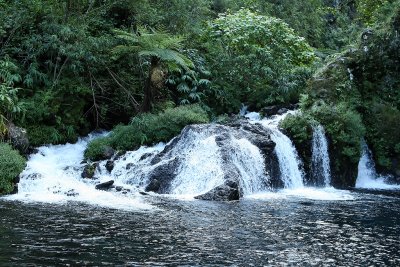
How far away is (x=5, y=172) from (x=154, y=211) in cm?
495

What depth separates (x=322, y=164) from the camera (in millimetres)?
19391

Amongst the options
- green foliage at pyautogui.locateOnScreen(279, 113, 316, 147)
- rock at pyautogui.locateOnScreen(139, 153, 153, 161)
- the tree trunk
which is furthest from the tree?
green foliage at pyautogui.locateOnScreen(279, 113, 316, 147)

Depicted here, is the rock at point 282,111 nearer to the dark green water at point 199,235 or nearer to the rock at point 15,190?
the dark green water at point 199,235

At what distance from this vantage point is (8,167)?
1507 cm

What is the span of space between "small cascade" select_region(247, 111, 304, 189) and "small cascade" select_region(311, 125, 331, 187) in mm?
681

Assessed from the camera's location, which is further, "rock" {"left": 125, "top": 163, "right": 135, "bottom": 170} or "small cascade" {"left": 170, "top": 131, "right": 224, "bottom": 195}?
"rock" {"left": 125, "top": 163, "right": 135, "bottom": 170}

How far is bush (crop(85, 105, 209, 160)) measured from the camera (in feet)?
62.1

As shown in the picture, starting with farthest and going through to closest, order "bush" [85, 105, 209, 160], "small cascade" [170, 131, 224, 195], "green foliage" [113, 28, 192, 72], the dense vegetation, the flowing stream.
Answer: the dense vegetation
"green foliage" [113, 28, 192, 72]
"bush" [85, 105, 209, 160]
"small cascade" [170, 131, 224, 195]
the flowing stream

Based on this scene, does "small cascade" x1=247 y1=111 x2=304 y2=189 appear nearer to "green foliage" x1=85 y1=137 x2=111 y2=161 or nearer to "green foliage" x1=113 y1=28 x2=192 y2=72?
"green foliage" x1=113 y1=28 x2=192 y2=72

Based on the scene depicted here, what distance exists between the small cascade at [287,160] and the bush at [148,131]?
2777 millimetres

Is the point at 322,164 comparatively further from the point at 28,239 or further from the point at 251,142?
the point at 28,239

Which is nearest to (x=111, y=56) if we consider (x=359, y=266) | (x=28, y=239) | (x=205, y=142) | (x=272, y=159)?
(x=205, y=142)

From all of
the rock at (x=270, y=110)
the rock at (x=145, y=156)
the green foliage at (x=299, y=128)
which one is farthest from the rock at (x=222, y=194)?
the rock at (x=270, y=110)

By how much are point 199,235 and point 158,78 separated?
11412mm
